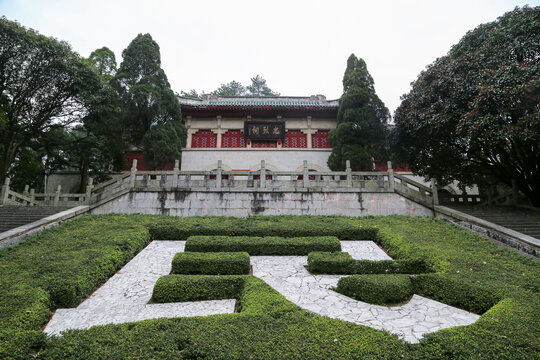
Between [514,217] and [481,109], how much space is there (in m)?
4.11

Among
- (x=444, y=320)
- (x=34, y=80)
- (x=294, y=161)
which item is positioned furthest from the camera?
(x=294, y=161)

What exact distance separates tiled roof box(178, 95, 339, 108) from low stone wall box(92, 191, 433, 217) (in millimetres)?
8677

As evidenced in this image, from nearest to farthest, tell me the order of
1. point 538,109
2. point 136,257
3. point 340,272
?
point 340,272, point 136,257, point 538,109

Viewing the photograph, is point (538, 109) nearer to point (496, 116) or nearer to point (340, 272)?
point (496, 116)

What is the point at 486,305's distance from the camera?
466 cm

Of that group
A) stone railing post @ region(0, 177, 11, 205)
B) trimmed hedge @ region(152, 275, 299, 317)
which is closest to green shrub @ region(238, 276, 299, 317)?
trimmed hedge @ region(152, 275, 299, 317)

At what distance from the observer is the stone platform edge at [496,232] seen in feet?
24.6

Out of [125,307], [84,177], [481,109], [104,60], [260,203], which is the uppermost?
[104,60]

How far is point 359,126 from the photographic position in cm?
1636

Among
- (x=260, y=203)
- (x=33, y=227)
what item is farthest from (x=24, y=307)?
(x=260, y=203)

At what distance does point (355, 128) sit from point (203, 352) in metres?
15.1

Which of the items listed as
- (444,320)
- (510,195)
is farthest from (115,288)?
(510,195)

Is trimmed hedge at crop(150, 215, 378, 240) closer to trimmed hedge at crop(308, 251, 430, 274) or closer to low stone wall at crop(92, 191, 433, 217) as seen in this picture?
low stone wall at crop(92, 191, 433, 217)

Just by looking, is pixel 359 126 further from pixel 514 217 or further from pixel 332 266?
pixel 332 266
